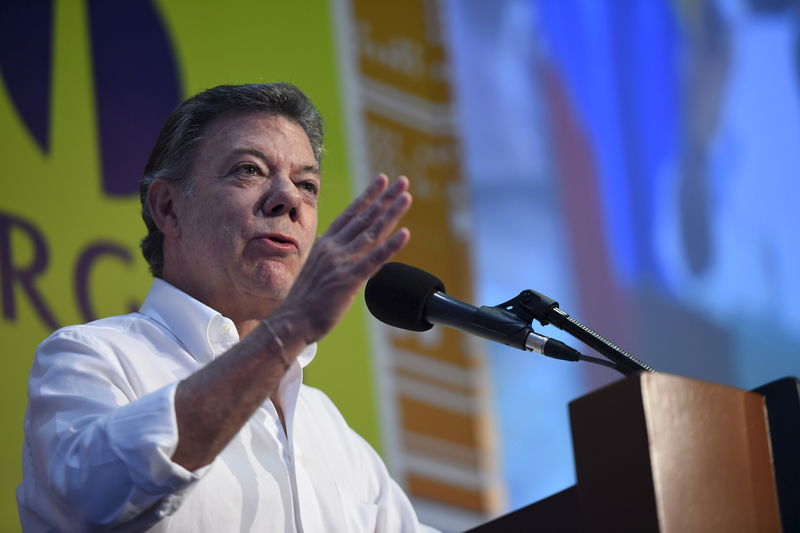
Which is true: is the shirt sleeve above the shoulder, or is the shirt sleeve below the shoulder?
below

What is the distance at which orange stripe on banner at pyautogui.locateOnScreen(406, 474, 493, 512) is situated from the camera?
315 cm

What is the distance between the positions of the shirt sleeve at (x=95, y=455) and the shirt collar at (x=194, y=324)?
1.07 ft

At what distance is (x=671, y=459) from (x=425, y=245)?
7.08 feet

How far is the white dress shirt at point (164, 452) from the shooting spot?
4.70 ft

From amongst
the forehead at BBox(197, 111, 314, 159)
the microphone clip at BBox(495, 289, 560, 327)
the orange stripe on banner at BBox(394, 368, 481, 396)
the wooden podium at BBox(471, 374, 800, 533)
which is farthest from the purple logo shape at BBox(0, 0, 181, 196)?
the wooden podium at BBox(471, 374, 800, 533)

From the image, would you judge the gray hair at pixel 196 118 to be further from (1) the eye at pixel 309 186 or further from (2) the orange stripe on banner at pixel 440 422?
(2) the orange stripe on banner at pixel 440 422

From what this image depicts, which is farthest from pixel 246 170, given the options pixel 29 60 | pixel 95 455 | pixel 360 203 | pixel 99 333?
pixel 29 60

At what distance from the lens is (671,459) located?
131cm

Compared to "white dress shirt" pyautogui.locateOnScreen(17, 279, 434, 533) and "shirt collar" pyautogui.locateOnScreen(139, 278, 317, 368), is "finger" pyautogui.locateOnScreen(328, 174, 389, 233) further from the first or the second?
"shirt collar" pyautogui.locateOnScreen(139, 278, 317, 368)

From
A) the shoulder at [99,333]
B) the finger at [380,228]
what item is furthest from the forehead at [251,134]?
the finger at [380,228]

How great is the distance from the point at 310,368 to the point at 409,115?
37.8 inches

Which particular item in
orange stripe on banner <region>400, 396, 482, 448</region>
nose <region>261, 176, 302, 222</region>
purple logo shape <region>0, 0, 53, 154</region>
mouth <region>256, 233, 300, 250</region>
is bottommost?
orange stripe on banner <region>400, 396, 482, 448</region>

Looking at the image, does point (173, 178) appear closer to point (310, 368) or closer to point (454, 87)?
point (310, 368)

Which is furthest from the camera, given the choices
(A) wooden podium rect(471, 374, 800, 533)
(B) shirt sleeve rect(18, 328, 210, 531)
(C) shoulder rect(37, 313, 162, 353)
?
(C) shoulder rect(37, 313, 162, 353)
